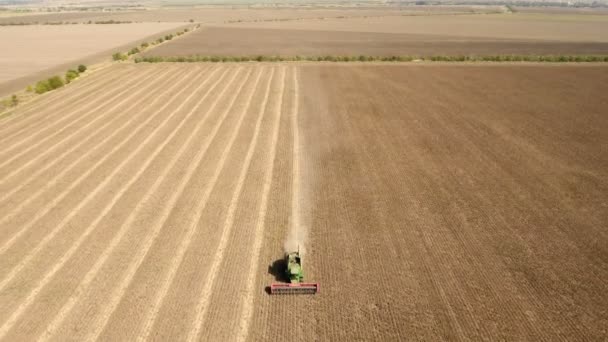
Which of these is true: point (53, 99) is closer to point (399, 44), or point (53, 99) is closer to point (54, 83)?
point (54, 83)

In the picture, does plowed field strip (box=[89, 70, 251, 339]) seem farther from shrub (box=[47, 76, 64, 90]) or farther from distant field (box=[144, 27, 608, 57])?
distant field (box=[144, 27, 608, 57])

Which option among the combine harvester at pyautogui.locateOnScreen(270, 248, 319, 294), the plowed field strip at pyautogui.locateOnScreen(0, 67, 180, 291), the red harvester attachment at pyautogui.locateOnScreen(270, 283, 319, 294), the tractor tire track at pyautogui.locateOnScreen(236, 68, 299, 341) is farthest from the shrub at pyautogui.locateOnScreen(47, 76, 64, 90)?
the red harvester attachment at pyautogui.locateOnScreen(270, 283, 319, 294)

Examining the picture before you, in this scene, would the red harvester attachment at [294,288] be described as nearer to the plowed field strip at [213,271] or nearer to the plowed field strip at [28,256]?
the plowed field strip at [213,271]

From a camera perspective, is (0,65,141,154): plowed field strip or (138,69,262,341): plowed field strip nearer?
(138,69,262,341): plowed field strip

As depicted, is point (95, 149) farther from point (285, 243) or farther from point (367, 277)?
point (367, 277)

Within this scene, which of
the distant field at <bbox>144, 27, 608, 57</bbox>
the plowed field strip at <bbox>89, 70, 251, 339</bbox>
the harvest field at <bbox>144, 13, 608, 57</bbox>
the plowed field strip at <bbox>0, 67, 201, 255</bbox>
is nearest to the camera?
the plowed field strip at <bbox>89, 70, 251, 339</bbox>

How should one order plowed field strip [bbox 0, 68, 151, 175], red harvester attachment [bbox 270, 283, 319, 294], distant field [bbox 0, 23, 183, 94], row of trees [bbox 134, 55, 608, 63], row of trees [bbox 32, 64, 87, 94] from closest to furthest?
red harvester attachment [bbox 270, 283, 319, 294], plowed field strip [bbox 0, 68, 151, 175], row of trees [bbox 32, 64, 87, 94], distant field [bbox 0, 23, 183, 94], row of trees [bbox 134, 55, 608, 63]
